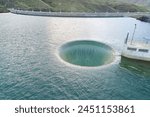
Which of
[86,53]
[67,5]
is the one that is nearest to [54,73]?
[86,53]

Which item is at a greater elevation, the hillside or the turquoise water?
the hillside

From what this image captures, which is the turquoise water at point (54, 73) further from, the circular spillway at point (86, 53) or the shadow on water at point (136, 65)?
the circular spillway at point (86, 53)

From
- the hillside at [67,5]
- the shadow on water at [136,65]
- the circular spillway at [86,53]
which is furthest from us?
the hillside at [67,5]

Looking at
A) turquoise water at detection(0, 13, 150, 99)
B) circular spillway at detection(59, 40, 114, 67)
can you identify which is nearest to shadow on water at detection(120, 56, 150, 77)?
turquoise water at detection(0, 13, 150, 99)

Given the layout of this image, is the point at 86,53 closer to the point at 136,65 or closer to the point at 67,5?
the point at 136,65

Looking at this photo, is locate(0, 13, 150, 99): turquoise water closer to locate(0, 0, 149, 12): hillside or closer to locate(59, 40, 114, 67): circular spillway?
locate(59, 40, 114, 67): circular spillway

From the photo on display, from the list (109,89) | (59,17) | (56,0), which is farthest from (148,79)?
(56,0)

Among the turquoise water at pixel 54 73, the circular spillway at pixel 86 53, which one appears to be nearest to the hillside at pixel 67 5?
the turquoise water at pixel 54 73

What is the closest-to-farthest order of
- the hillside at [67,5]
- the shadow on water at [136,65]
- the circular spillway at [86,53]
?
the shadow on water at [136,65] < the circular spillway at [86,53] < the hillside at [67,5]

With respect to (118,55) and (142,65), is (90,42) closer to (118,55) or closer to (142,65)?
(118,55)
